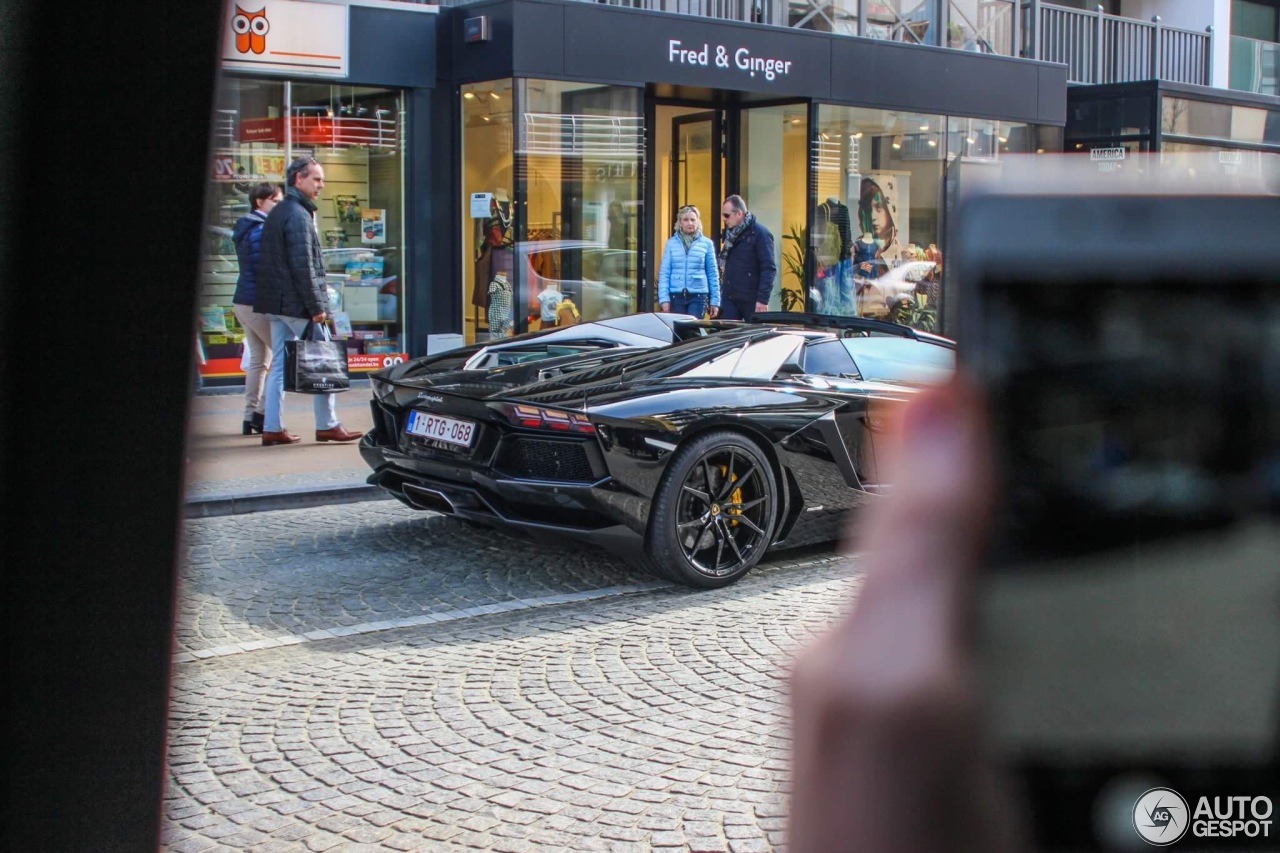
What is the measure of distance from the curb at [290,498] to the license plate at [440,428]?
1.62 meters

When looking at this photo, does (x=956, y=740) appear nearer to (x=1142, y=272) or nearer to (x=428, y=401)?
(x=1142, y=272)

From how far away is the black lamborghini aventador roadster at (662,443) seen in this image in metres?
6.18

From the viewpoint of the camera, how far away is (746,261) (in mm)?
12836

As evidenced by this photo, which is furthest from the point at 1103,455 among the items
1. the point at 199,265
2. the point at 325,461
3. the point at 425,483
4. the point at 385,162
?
the point at 385,162

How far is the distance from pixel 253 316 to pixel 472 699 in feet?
21.7

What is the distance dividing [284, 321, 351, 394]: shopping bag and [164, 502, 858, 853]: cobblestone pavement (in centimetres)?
302

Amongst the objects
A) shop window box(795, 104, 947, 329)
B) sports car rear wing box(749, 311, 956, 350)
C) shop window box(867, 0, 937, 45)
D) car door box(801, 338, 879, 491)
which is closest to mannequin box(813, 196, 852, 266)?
shop window box(795, 104, 947, 329)

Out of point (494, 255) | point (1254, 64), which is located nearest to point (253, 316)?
point (494, 255)

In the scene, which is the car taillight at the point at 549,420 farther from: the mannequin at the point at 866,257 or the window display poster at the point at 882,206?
the mannequin at the point at 866,257

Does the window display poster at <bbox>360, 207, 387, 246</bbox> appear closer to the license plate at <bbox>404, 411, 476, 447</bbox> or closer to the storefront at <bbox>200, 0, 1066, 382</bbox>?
the storefront at <bbox>200, 0, 1066, 382</bbox>

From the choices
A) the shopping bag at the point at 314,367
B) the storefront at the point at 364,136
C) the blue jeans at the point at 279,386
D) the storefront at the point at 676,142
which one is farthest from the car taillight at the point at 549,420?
the storefront at the point at 364,136

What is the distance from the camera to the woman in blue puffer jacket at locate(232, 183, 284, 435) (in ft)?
34.2

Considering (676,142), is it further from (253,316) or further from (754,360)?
(754,360)

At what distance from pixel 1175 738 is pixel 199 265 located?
3.43 feet
